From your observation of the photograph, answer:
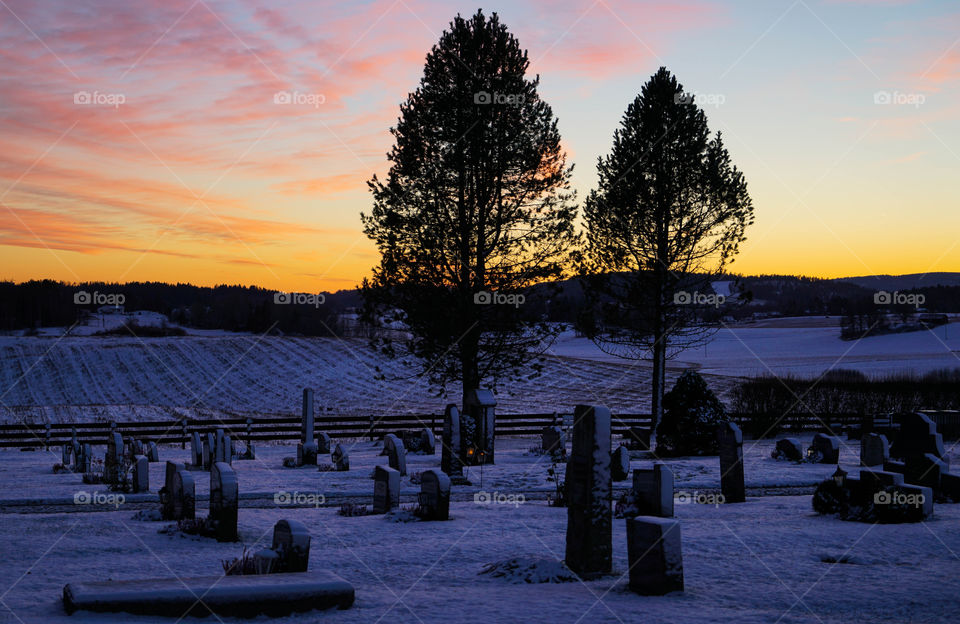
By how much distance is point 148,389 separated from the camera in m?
53.2

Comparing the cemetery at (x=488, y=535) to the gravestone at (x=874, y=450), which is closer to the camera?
the cemetery at (x=488, y=535)

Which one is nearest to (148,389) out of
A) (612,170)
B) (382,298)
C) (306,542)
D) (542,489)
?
(382,298)

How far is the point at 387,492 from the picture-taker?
13.3 metres

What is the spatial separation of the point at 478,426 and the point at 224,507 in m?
12.0

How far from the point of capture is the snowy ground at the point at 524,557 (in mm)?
6867

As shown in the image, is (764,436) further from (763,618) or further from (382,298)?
(763,618)

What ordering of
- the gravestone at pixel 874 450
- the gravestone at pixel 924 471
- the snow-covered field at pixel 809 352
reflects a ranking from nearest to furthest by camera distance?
the gravestone at pixel 924 471
the gravestone at pixel 874 450
the snow-covered field at pixel 809 352
